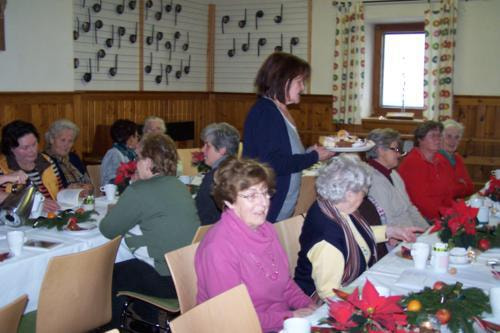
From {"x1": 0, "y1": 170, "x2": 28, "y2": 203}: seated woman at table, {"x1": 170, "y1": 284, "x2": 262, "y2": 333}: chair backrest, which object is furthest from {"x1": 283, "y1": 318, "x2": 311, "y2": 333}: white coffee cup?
{"x1": 0, "y1": 170, "x2": 28, "y2": 203}: seated woman at table

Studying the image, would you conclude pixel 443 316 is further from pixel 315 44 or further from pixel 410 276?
pixel 315 44

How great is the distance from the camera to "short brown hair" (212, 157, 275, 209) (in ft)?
8.75

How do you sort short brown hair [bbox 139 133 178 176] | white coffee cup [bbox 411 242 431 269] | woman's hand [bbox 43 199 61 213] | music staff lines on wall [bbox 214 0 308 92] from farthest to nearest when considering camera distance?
music staff lines on wall [bbox 214 0 308 92], woman's hand [bbox 43 199 61 213], short brown hair [bbox 139 133 178 176], white coffee cup [bbox 411 242 431 269]

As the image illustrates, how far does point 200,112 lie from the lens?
10.3 meters

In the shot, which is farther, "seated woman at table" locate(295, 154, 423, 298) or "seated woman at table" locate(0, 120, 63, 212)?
"seated woman at table" locate(0, 120, 63, 212)

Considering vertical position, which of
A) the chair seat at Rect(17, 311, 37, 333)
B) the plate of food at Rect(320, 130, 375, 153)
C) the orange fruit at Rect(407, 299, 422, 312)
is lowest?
the chair seat at Rect(17, 311, 37, 333)

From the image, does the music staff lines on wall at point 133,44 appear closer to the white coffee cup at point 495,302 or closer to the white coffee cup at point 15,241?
the white coffee cup at point 15,241

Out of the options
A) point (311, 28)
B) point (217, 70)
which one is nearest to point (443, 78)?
point (311, 28)

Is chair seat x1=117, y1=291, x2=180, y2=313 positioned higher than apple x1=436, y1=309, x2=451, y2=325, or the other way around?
apple x1=436, y1=309, x2=451, y2=325

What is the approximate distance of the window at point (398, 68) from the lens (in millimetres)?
9109

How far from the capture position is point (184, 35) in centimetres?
965

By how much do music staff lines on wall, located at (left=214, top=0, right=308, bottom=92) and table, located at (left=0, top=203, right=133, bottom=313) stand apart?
21.6ft

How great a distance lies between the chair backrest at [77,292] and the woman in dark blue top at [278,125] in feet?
3.77

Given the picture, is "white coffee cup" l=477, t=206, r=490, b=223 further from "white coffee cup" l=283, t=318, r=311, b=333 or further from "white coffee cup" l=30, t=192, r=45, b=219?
"white coffee cup" l=30, t=192, r=45, b=219
